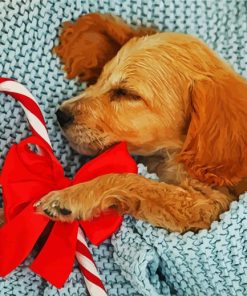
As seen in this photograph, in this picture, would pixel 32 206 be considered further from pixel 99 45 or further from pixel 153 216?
pixel 99 45

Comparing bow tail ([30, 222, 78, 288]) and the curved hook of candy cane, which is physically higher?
the curved hook of candy cane

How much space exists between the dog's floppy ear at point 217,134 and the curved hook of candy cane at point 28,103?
301mm

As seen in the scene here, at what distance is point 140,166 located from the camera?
4.70 ft

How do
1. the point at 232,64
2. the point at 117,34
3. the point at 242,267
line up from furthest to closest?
the point at 232,64, the point at 117,34, the point at 242,267

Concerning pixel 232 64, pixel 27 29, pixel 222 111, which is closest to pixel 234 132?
pixel 222 111

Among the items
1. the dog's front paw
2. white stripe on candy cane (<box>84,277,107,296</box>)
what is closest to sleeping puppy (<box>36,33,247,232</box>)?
the dog's front paw

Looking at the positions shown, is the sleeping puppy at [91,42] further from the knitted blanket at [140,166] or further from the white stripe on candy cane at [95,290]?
the white stripe on candy cane at [95,290]

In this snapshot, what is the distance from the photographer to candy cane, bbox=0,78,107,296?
1.36 m

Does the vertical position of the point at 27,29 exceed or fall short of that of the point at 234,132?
it exceeds it

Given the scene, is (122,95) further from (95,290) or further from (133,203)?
(95,290)

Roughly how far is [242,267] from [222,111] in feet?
1.04

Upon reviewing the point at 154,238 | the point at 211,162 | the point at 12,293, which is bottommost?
the point at 12,293

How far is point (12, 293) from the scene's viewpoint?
1422mm

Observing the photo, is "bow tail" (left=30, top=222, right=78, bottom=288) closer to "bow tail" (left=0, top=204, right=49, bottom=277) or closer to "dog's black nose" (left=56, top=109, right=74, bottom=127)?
"bow tail" (left=0, top=204, right=49, bottom=277)
